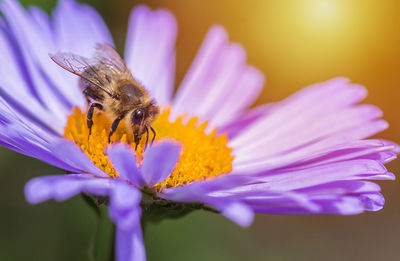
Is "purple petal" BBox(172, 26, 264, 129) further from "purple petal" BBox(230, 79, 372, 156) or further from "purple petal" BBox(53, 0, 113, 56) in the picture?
"purple petal" BBox(53, 0, 113, 56)

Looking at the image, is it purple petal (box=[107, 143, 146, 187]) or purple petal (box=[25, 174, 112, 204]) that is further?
purple petal (box=[107, 143, 146, 187])

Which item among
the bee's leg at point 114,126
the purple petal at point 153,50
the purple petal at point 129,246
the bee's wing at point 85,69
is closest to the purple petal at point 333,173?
the purple petal at point 129,246

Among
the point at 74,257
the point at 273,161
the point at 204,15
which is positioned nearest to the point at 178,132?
the point at 273,161

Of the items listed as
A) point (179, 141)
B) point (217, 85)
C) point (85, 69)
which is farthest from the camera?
point (217, 85)

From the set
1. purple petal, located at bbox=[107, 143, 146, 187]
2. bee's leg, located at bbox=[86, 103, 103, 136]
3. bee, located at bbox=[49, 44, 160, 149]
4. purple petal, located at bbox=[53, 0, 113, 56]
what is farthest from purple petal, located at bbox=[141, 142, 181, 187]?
purple petal, located at bbox=[53, 0, 113, 56]

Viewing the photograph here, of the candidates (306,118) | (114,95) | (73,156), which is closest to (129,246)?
(73,156)

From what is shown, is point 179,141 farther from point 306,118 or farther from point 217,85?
point 217,85

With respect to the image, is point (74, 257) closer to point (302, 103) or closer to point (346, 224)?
point (302, 103)

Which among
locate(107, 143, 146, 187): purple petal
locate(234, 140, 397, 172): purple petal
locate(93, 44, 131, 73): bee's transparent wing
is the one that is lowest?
locate(107, 143, 146, 187): purple petal
